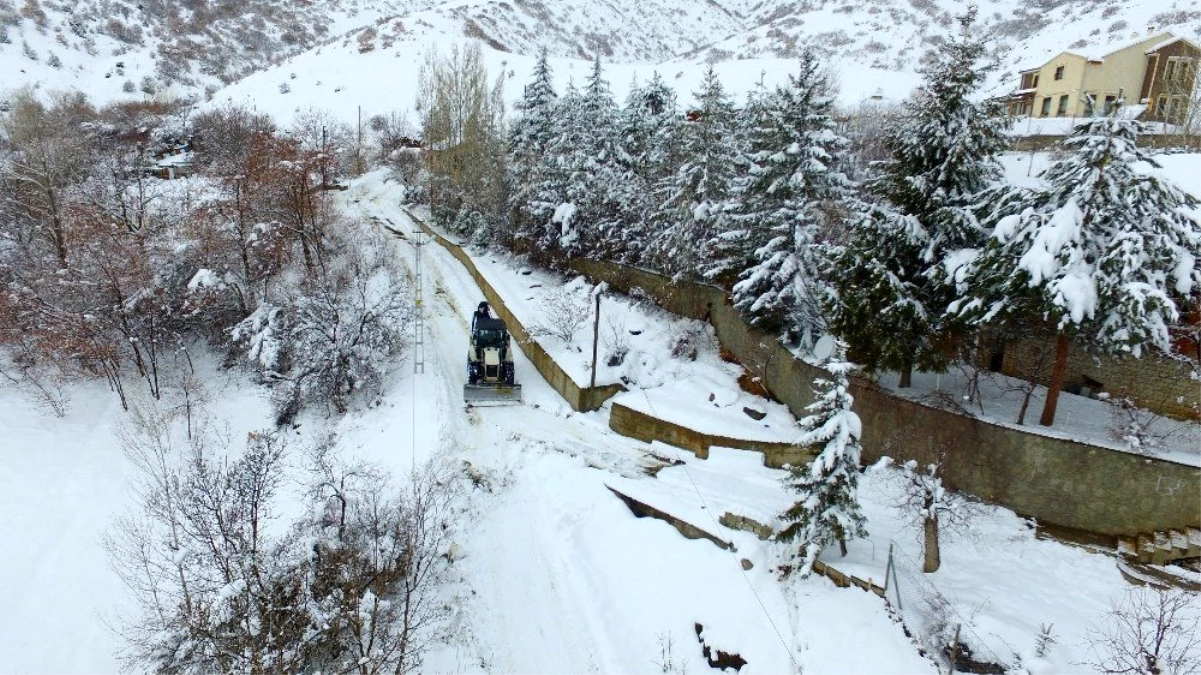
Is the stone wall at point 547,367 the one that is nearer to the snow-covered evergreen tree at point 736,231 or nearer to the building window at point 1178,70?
the snow-covered evergreen tree at point 736,231

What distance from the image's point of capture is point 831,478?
10344 millimetres

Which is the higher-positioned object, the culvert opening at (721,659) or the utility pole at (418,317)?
the utility pole at (418,317)

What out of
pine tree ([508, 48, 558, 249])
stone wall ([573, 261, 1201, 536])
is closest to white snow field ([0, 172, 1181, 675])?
stone wall ([573, 261, 1201, 536])

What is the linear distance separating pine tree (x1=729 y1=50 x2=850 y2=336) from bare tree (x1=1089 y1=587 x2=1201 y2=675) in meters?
9.01

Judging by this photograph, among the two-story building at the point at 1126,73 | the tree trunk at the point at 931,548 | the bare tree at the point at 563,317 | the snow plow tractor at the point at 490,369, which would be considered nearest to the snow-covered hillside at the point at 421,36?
the two-story building at the point at 1126,73

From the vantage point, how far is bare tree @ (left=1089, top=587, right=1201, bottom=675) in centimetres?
806

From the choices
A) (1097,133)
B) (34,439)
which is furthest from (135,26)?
(1097,133)

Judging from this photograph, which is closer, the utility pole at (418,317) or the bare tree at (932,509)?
the bare tree at (932,509)

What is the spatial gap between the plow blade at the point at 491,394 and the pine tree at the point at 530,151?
1156 cm

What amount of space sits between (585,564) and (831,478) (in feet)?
18.9

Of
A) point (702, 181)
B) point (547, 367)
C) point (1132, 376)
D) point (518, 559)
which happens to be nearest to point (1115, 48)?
point (702, 181)

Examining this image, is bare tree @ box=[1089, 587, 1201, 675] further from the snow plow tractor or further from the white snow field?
the snow plow tractor

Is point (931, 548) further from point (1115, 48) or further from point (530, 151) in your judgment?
point (1115, 48)

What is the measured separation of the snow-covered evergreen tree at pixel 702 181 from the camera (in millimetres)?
20219
